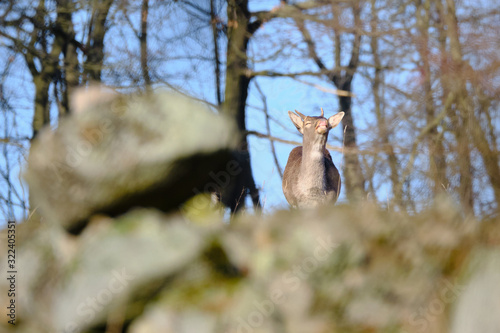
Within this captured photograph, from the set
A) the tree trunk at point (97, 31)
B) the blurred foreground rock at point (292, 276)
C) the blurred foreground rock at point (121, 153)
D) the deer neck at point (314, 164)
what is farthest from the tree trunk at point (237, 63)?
the blurred foreground rock at point (292, 276)

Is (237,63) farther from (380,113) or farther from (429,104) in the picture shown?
(429,104)

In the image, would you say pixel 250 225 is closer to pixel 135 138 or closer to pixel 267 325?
pixel 267 325

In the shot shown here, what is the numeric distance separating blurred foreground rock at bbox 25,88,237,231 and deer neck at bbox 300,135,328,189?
361 cm

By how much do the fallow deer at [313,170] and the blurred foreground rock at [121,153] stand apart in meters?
3.50

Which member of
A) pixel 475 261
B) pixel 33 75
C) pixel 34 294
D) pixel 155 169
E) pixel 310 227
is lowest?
pixel 34 294

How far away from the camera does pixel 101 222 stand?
229cm

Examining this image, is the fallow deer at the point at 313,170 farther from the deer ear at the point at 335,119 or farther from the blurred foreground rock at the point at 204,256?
the blurred foreground rock at the point at 204,256

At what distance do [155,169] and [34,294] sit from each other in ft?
2.51

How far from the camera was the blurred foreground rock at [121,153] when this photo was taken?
2217mm

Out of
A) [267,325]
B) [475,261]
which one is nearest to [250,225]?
[267,325]

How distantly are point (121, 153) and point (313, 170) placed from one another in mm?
3885

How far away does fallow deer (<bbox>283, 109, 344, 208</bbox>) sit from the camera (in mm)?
5777

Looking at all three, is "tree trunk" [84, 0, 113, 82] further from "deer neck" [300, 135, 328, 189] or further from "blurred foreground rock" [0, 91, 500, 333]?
"blurred foreground rock" [0, 91, 500, 333]

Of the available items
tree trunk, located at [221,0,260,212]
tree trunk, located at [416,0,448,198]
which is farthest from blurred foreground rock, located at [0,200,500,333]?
tree trunk, located at [221,0,260,212]
